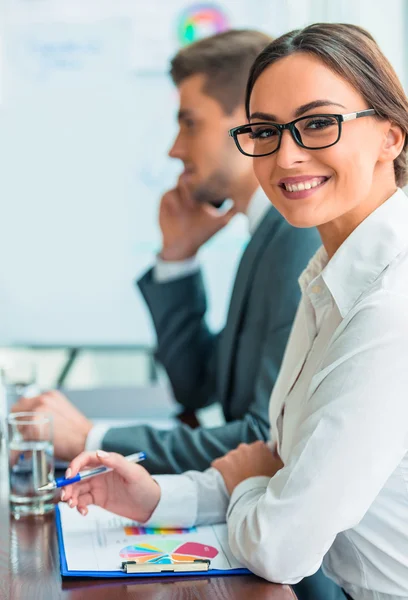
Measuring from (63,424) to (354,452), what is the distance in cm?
69

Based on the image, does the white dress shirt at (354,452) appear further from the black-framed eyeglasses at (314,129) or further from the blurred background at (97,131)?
the blurred background at (97,131)

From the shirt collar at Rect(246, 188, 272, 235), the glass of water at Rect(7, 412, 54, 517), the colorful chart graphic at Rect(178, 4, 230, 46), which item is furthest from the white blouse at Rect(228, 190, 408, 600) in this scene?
the colorful chart graphic at Rect(178, 4, 230, 46)

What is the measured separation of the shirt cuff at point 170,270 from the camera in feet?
7.38

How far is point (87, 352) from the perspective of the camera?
163 inches

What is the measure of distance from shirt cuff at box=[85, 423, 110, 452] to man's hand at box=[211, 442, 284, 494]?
0.94 feet

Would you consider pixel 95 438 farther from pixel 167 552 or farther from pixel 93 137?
pixel 93 137

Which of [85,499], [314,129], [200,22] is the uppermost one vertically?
[200,22]

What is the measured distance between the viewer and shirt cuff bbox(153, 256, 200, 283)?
2250 mm

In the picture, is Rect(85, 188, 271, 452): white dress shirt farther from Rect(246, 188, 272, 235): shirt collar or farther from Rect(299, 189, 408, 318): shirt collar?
Rect(299, 189, 408, 318): shirt collar

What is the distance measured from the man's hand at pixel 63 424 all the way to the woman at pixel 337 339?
0.34m

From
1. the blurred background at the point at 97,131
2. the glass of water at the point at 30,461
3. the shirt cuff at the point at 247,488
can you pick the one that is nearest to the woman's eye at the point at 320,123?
the shirt cuff at the point at 247,488

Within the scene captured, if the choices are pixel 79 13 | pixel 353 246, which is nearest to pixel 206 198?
pixel 353 246

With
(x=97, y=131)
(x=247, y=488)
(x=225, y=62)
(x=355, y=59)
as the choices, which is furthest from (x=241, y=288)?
(x=97, y=131)

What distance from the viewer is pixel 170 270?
225 cm
